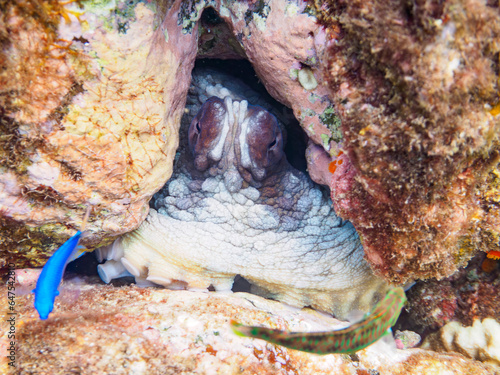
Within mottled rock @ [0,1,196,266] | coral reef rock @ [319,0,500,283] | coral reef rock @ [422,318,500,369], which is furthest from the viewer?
coral reef rock @ [422,318,500,369]

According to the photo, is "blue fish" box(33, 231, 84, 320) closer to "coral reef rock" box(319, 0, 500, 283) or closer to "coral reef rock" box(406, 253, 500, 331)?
"coral reef rock" box(319, 0, 500, 283)

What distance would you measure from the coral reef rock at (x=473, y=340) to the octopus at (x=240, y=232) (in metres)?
0.87

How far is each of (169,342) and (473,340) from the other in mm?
3112

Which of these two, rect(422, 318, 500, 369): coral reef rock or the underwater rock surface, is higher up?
the underwater rock surface

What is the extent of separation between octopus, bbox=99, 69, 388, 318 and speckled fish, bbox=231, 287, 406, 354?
4.14 ft

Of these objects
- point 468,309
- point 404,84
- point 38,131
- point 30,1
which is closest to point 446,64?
point 404,84

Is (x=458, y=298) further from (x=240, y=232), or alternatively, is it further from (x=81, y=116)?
(x=81, y=116)

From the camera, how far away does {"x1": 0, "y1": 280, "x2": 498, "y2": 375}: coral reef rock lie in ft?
6.38

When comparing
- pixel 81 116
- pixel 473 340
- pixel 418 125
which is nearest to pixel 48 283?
pixel 81 116

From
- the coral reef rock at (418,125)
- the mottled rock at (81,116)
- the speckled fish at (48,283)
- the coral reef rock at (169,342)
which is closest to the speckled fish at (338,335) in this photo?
the coral reef rock at (418,125)

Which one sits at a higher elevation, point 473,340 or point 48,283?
point 473,340

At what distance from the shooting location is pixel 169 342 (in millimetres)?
2150

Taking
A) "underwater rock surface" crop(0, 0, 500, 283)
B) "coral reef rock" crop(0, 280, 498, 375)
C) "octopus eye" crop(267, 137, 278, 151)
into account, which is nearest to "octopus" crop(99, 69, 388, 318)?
"octopus eye" crop(267, 137, 278, 151)

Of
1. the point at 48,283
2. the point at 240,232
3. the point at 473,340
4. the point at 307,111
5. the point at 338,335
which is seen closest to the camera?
the point at 338,335
